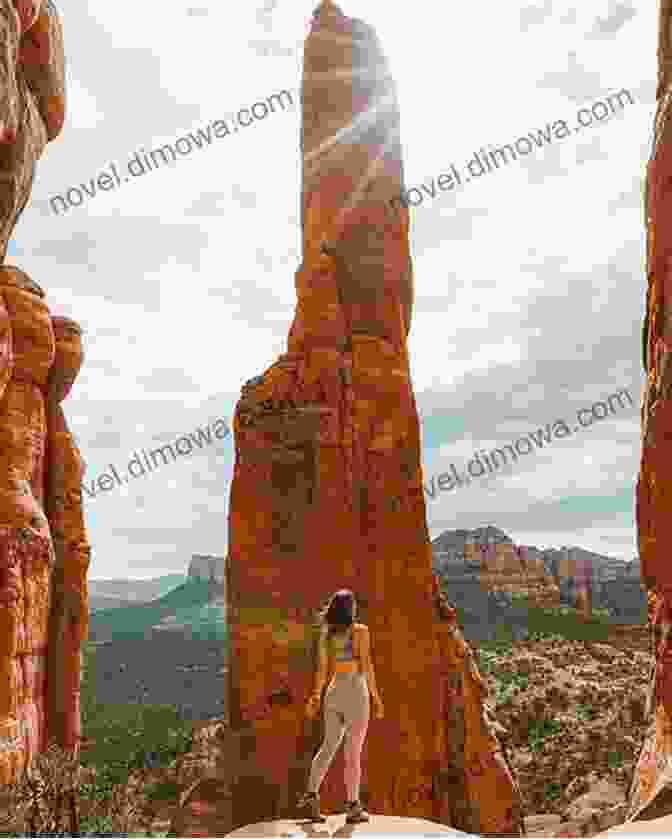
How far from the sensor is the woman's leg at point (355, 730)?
7262 millimetres

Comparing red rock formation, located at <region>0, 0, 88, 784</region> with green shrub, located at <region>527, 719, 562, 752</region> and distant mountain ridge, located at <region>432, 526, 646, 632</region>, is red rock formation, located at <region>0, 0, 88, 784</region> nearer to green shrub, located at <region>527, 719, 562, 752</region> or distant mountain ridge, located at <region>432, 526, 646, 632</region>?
green shrub, located at <region>527, 719, 562, 752</region>

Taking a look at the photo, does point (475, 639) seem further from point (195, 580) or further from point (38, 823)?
point (195, 580)

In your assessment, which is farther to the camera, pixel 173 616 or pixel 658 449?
pixel 173 616

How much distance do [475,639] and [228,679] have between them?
156ft

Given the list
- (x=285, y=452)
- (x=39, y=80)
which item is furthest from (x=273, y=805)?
(x=39, y=80)

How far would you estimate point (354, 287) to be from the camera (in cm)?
2611

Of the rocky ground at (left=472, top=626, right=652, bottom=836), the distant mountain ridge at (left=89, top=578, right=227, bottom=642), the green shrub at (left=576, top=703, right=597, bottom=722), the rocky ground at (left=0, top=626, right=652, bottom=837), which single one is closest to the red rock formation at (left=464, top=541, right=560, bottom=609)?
the distant mountain ridge at (left=89, top=578, right=227, bottom=642)

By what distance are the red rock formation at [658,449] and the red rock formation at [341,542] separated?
11.3 meters

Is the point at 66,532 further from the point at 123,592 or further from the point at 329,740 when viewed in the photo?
the point at 123,592

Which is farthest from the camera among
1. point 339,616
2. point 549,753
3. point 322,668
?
point 549,753

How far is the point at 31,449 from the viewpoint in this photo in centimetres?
2259

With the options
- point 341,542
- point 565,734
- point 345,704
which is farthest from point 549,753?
point 345,704

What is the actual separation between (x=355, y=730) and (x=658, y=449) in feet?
20.5

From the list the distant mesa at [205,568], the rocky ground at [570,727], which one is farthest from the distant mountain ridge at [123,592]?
the rocky ground at [570,727]
